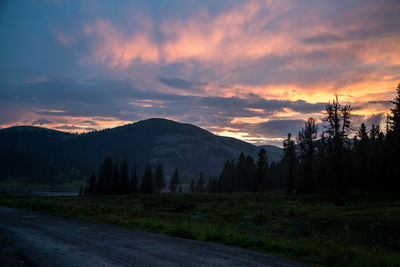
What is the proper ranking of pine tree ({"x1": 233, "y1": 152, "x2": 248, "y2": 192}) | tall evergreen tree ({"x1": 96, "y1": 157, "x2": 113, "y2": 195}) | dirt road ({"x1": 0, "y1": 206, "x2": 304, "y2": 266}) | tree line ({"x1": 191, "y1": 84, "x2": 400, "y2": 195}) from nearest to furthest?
dirt road ({"x1": 0, "y1": 206, "x2": 304, "y2": 266}) < tree line ({"x1": 191, "y1": 84, "x2": 400, "y2": 195}) < tall evergreen tree ({"x1": 96, "y1": 157, "x2": 113, "y2": 195}) < pine tree ({"x1": 233, "y1": 152, "x2": 248, "y2": 192})

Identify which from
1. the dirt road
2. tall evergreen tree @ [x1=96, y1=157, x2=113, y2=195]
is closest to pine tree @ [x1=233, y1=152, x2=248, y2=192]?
tall evergreen tree @ [x1=96, y1=157, x2=113, y2=195]

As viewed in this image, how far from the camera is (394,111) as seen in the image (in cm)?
4262

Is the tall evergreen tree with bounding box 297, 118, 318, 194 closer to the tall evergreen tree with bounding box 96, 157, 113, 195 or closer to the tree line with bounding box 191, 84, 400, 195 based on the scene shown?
the tree line with bounding box 191, 84, 400, 195

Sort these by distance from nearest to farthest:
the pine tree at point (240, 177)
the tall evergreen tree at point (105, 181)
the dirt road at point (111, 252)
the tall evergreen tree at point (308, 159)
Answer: the dirt road at point (111, 252) → the tall evergreen tree at point (308, 159) → the tall evergreen tree at point (105, 181) → the pine tree at point (240, 177)

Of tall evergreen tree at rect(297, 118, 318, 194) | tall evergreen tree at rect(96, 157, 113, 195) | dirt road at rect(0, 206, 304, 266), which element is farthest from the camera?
tall evergreen tree at rect(96, 157, 113, 195)

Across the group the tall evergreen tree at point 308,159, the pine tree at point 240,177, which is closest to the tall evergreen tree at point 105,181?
the pine tree at point 240,177

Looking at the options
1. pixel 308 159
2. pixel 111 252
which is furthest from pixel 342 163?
pixel 111 252

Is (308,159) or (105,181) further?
(105,181)

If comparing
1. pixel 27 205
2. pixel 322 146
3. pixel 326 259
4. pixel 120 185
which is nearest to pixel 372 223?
pixel 326 259

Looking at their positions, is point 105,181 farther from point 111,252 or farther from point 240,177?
point 111,252

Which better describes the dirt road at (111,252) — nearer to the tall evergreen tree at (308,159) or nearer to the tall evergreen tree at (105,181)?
the tall evergreen tree at (308,159)

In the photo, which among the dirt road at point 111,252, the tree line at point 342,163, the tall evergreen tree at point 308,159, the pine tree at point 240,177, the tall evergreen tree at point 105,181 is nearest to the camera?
the dirt road at point 111,252

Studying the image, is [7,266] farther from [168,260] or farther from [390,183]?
[390,183]

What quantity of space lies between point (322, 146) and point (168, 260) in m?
59.7
